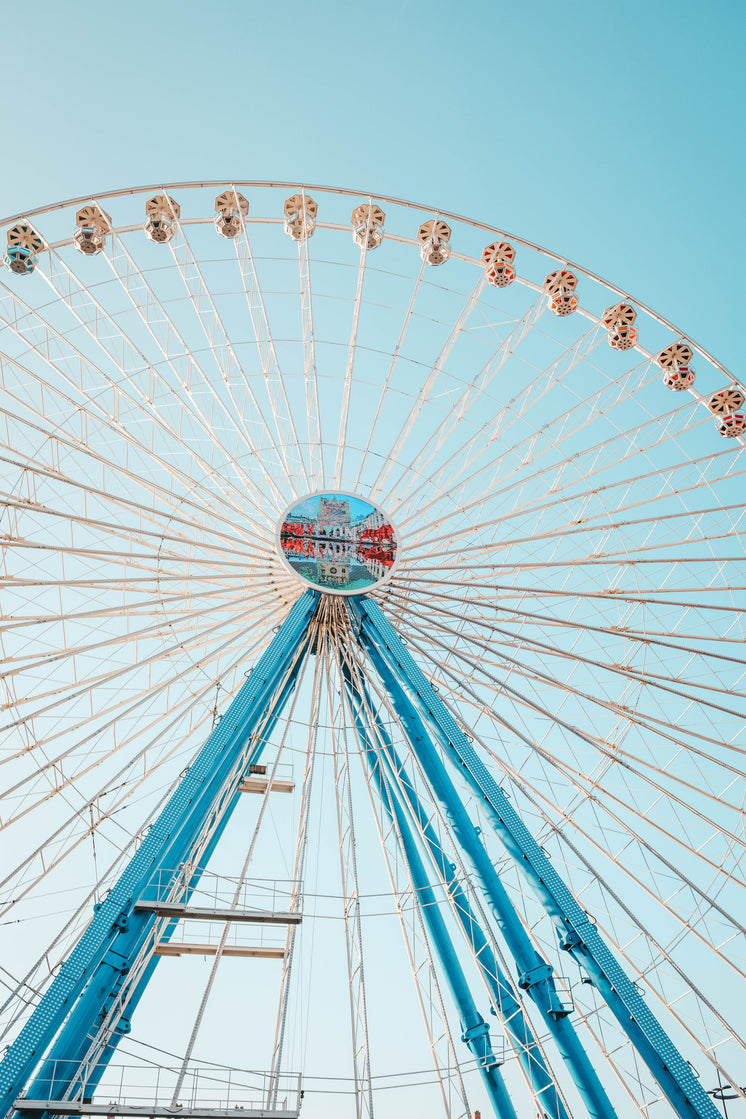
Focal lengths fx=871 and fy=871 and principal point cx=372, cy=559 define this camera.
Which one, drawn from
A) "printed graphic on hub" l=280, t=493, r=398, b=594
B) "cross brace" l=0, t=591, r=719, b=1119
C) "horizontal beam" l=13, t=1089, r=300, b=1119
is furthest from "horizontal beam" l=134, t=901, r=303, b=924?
"printed graphic on hub" l=280, t=493, r=398, b=594

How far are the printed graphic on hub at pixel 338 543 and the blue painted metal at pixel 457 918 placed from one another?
268 cm

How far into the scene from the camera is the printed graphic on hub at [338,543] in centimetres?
2205

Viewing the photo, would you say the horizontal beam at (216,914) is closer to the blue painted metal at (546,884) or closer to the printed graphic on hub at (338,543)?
the blue painted metal at (546,884)

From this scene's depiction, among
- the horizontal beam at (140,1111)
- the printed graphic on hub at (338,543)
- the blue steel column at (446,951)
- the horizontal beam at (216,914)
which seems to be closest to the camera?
the horizontal beam at (140,1111)

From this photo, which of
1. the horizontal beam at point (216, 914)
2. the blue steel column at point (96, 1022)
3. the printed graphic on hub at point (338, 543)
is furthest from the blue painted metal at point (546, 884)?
the blue steel column at point (96, 1022)

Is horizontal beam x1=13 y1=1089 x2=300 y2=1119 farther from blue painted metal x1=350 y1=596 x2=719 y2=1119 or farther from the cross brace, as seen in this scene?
blue painted metal x1=350 y1=596 x2=719 y2=1119

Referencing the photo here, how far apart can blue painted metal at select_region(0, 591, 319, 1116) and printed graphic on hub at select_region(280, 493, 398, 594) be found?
1823 mm

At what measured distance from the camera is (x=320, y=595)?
22.2m

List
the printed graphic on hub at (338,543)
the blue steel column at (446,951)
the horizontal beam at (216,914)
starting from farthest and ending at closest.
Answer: the printed graphic on hub at (338,543), the blue steel column at (446,951), the horizontal beam at (216,914)

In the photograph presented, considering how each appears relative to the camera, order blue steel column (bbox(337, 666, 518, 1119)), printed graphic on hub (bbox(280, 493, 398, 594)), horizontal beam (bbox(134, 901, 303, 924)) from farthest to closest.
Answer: printed graphic on hub (bbox(280, 493, 398, 594))
blue steel column (bbox(337, 666, 518, 1119))
horizontal beam (bbox(134, 901, 303, 924))

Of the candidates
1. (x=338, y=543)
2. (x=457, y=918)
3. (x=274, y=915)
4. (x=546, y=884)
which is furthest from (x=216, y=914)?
(x=338, y=543)

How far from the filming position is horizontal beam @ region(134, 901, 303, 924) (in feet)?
50.7

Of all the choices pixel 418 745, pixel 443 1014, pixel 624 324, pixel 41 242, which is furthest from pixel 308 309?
pixel 443 1014

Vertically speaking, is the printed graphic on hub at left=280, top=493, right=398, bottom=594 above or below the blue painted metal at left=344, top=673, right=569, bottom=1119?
above
